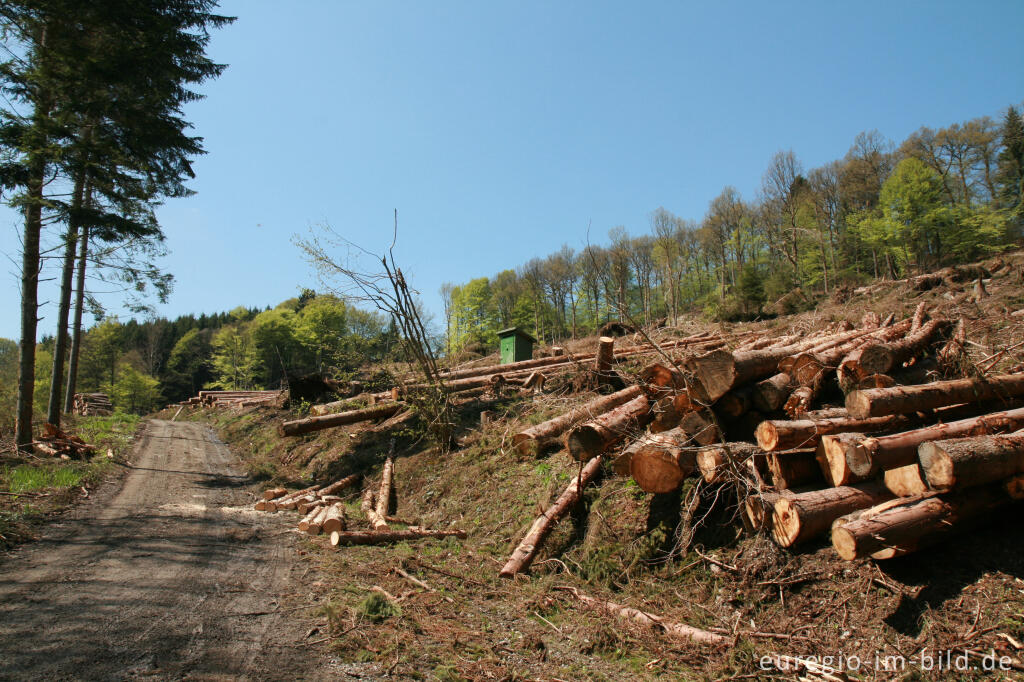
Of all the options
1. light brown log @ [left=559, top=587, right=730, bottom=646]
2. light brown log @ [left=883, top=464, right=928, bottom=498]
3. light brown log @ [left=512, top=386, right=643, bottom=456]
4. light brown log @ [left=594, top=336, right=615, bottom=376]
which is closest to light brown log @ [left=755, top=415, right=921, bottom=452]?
light brown log @ [left=883, top=464, right=928, bottom=498]

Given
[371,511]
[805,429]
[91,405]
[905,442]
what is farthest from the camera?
[91,405]

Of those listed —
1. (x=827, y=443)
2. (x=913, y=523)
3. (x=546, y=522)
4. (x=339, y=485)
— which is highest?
(x=827, y=443)

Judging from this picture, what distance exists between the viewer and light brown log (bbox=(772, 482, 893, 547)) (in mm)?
4137

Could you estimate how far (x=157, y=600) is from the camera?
4.76 metres

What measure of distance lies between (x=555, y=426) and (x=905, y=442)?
4314mm

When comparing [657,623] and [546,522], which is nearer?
[657,623]

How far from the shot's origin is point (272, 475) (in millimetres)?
13414

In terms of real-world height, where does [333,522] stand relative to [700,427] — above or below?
below

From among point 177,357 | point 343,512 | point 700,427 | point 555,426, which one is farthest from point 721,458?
point 177,357

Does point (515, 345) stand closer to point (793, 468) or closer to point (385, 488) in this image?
point (385, 488)

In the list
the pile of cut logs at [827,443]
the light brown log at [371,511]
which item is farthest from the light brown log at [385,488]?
the pile of cut logs at [827,443]

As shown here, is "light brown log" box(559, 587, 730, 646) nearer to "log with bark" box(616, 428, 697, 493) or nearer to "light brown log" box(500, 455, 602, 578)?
"light brown log" box(500, 455, 602, 578)

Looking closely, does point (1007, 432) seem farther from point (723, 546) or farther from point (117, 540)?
point (117, 540)

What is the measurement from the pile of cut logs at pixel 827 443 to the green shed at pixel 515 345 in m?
8.08
